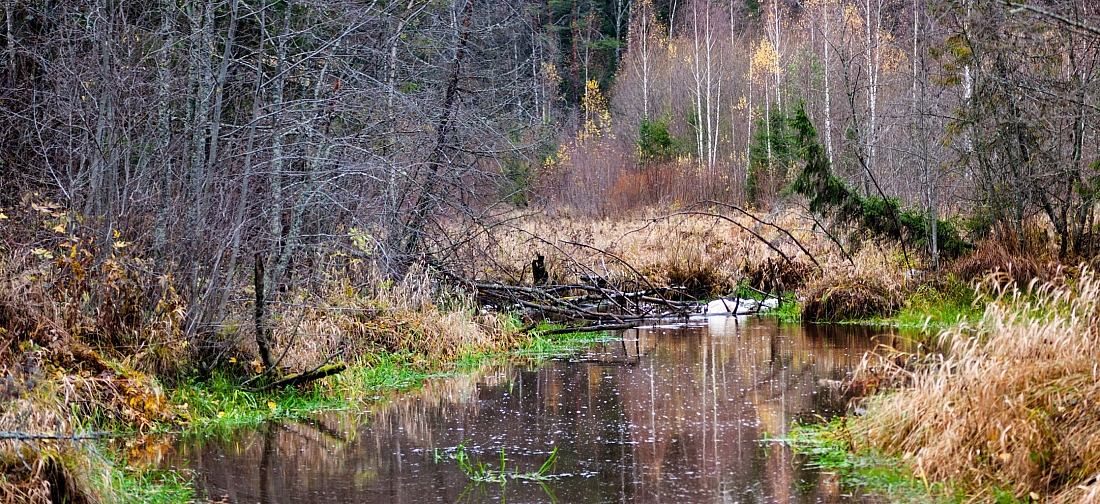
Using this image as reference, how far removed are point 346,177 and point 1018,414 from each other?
7.62 m

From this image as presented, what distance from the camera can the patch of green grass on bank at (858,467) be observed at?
21.4ft

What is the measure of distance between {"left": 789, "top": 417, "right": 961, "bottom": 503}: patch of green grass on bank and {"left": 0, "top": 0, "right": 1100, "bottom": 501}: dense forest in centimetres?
373

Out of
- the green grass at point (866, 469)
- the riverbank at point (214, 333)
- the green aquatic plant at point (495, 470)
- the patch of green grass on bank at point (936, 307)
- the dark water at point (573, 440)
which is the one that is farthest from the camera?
the patch of green grass on bank at point (936, 307)

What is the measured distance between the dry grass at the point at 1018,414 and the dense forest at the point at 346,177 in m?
2.96

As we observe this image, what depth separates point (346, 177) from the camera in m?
11.6

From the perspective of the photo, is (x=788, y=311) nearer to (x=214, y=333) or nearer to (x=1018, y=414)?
(x=214, y=333)

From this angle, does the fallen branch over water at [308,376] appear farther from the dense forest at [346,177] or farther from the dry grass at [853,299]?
the dry grass at [853,299]

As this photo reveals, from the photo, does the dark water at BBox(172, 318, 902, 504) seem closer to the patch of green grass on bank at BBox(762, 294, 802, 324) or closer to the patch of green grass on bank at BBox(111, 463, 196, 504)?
the patch of green grass on bank at BBox(111, 463, 196, 504)

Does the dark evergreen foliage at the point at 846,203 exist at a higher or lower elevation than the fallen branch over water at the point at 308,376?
higher

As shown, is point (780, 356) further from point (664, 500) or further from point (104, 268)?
point (104, 268)

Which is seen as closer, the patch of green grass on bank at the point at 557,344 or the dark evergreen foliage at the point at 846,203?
the patch of green grass on bank at the point at 557,344

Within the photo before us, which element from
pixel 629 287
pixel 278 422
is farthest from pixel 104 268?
pixel 629 287

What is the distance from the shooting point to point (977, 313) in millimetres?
14016

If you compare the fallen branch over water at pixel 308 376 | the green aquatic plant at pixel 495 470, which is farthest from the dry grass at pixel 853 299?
the green aquatic plant at pixel 495 470
